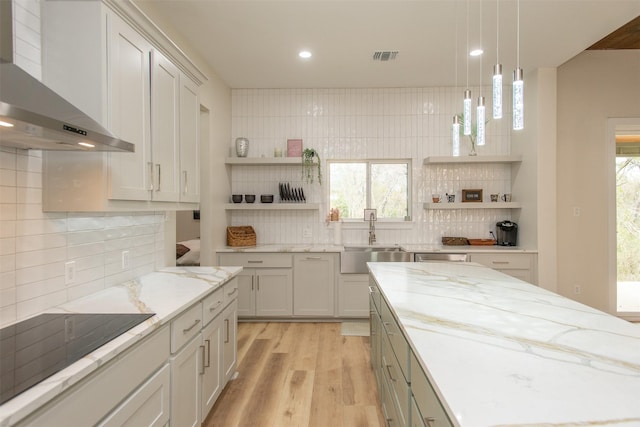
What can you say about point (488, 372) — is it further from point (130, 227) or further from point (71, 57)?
point (130, 227)

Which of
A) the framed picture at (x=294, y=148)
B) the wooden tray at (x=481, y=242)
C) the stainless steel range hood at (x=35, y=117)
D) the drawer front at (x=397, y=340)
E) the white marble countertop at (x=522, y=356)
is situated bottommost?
the drawer front at (x=397, y=340)

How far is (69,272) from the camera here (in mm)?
1832

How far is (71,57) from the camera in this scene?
5.41ft

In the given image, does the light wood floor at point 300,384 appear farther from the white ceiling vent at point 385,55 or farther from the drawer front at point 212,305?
the white ceiling vent at point 385,55

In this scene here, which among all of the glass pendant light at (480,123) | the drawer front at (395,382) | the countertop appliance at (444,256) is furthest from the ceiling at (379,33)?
the drawer front at (395,382)

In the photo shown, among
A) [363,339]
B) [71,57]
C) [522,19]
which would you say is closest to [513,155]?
[522,19]

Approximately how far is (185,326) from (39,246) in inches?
30.3

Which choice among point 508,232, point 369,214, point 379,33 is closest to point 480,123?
point 379,33

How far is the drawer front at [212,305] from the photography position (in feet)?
6.88

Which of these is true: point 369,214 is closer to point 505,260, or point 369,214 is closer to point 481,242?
point 481,242

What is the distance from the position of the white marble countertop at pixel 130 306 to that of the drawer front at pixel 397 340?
1033mm

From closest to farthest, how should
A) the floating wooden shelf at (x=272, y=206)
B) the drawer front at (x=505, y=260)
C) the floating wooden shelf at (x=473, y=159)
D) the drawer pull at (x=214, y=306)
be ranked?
1. the drawer pull at (x=214, y=306)
2. the drawer front at (x=505, y=260)
3. the floating wooden shelf at (x=473, y=159)
4. the floating wooden shelf at (x=272, y=206)

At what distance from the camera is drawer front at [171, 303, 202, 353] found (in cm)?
170

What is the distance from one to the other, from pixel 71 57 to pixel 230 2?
4.93 ft
